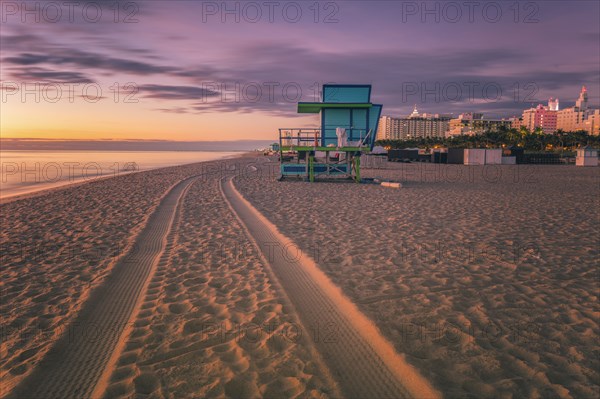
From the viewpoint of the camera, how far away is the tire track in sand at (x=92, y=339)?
3717mm

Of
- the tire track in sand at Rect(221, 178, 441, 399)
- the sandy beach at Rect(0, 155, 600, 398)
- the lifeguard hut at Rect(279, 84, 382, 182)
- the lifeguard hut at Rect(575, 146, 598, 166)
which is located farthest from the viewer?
the lifeguard hut at Rect(575, 146, 598, 166)

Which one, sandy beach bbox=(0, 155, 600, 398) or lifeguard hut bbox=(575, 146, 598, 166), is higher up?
lifeguard hut bbox=(575, 146, 598, 166)

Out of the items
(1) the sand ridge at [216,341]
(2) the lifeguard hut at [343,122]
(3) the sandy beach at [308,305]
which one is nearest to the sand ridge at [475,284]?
(3) the sandy beach at [308,305]

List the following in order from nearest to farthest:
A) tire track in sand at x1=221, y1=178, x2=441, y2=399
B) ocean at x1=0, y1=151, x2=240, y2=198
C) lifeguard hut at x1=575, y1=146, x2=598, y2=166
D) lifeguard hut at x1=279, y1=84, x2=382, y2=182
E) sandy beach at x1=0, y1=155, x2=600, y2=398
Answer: tire track in sand at x1=221, y1=178, x2=441, y2=399
sandy beach at x1=0, y1=155, x2=600, y2=398
lifeguard hut at x1=279, y1=84, x2=382, y2=182
ocean at x1=0, y1=151, x2=240, y2=198
lifeguard hut at x1=575, y1=146, x2=598, y2=166

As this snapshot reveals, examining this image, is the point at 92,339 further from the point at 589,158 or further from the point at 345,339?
the point at 589,158

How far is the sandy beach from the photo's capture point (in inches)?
150

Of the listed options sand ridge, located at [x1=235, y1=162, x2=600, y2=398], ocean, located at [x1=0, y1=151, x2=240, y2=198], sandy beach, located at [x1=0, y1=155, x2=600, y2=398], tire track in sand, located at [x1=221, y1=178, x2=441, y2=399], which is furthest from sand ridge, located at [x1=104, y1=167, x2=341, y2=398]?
ocean, located at [x1=0, y1=151, x2=240, y2=198]

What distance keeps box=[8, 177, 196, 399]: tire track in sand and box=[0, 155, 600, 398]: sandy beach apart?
4 centimetres

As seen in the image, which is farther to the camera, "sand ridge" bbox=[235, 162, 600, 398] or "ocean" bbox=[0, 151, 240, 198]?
"ocean" bbox=[0, 151, 240, 198]

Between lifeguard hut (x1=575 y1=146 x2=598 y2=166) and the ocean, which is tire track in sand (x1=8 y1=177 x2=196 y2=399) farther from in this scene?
lifeguard hut (x1=575 y1=146 x2=598 y2=166)

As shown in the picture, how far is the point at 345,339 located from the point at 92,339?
10.1ft

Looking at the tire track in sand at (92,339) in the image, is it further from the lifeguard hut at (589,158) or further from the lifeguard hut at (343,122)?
the lifeguard hut at (589,158)

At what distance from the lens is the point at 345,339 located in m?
4.48

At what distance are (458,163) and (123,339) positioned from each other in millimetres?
47125
